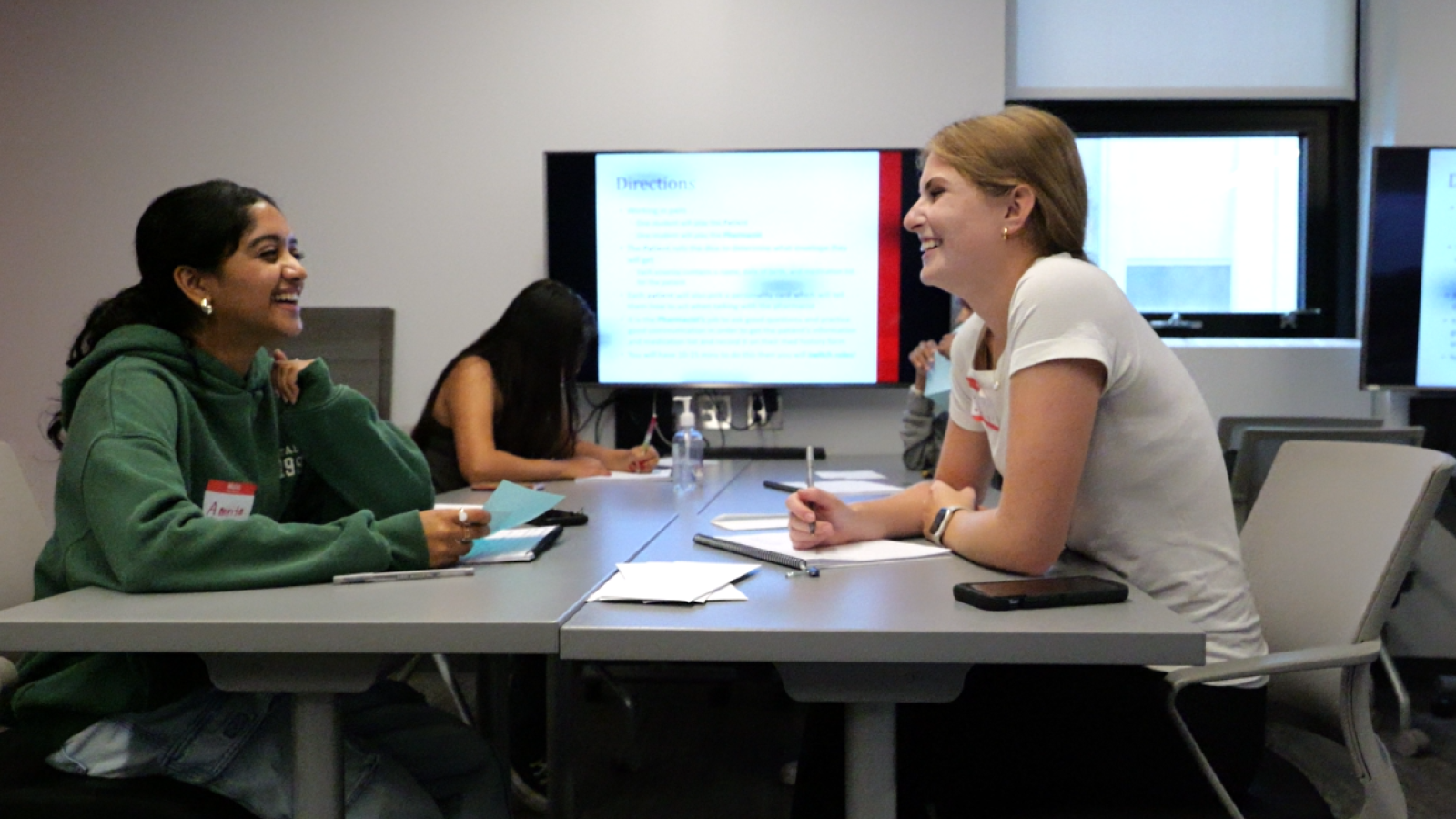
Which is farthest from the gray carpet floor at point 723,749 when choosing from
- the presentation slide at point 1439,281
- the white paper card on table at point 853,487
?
the presentation slide at point 1439,281

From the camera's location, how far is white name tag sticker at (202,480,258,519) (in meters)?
1.49

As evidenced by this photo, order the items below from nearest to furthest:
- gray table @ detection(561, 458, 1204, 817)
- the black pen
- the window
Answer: gray table @ detection(561, 458, 1204, 817) < the black pen < the window

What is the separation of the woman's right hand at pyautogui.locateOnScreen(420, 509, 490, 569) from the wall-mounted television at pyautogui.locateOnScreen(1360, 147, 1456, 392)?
3.12 metres

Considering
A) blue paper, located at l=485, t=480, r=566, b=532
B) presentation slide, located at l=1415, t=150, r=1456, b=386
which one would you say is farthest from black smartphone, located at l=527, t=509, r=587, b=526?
presentation slide, located at l=1415, t=150, r=1456, b=386

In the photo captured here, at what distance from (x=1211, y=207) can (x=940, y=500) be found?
289cm

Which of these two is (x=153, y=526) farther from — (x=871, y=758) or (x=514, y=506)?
(x=871, y=758)

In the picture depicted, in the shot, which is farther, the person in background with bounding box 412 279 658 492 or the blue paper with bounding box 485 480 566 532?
the person in background with bounding box 412 279 658 492

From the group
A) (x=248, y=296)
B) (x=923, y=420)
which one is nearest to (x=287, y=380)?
(x=248, y=296)

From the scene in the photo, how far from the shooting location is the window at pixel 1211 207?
3.98 m

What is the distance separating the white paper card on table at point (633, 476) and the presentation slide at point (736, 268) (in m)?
0.79

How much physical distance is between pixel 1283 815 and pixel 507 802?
1.00m

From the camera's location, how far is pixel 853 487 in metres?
2.54

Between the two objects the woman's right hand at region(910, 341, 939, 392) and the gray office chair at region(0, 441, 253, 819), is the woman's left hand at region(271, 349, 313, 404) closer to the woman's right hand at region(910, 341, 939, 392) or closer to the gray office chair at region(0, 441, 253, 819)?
the gray office chair at region(0, 441, 253, 819)

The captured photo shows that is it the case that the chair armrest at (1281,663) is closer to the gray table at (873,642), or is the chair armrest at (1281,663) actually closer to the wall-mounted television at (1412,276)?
the gray table at (873,642)
